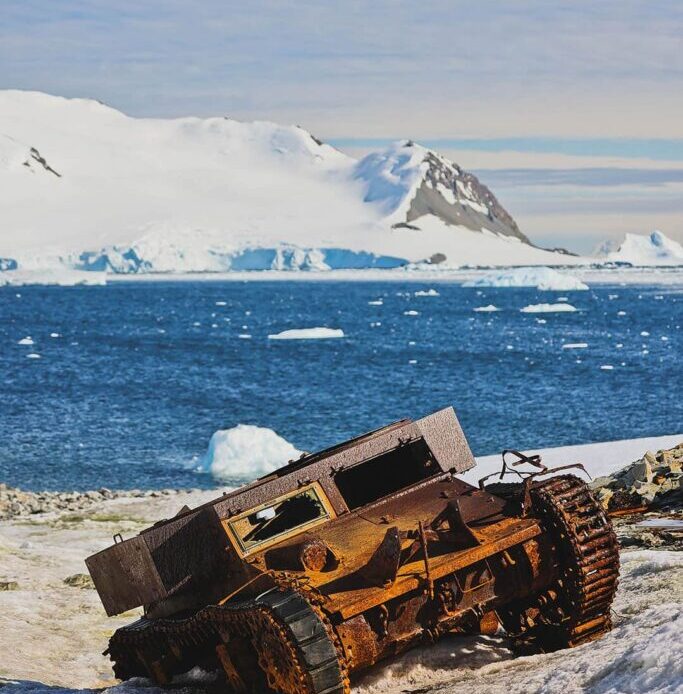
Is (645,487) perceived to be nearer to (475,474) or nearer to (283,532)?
(475,474)

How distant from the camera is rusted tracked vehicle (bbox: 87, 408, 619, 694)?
788 cm

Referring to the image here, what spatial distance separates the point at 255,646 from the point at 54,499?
1792cm

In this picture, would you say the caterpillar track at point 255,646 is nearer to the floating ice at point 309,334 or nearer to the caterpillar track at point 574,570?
the caterpillar track at point 574,570

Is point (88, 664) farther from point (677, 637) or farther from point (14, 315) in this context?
point (14, 315)

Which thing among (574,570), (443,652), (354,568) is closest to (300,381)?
(443,652)

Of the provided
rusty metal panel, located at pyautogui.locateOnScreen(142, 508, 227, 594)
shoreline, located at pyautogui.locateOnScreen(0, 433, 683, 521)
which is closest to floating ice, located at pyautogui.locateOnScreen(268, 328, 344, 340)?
shoreline, located at pyautogui.locateOnScreen(0, 433, 683, 521)

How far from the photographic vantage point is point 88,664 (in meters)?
11.2

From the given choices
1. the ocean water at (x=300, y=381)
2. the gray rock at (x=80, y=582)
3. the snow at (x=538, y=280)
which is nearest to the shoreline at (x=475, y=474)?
the ocean water at (x=300, y=381)

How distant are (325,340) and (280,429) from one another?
108 ft

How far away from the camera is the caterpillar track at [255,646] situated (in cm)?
753

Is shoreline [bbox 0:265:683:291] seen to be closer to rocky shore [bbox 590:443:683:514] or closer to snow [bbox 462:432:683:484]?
snow [bbox 462:432:683:484]

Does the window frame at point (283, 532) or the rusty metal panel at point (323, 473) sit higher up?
the rusty metal panel at point (323, 473)

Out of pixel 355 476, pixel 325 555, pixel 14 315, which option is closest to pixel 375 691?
pixel 325 555

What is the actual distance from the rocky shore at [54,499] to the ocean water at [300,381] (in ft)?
7.71
